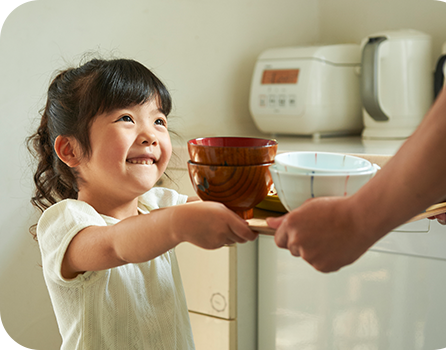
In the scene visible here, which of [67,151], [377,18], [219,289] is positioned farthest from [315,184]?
[377,18]

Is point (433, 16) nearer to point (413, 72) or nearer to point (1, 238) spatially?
point (413, 72)

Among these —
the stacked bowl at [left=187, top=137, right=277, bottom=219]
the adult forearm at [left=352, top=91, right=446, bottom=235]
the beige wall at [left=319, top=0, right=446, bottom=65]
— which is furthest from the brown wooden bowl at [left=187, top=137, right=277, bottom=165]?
the beige wall at [left=319, top=0, right=446, bottom=65]

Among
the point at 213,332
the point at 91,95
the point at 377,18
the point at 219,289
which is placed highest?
the point at 377,18

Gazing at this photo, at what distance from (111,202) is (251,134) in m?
1.04

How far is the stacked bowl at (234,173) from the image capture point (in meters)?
0.52

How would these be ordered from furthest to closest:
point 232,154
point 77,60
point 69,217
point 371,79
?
1. point 371,79
2. point 77,60
3. point 69,217
4. point 232,154

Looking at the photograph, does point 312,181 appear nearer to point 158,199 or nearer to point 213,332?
point 158,199

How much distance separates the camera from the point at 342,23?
1.85m

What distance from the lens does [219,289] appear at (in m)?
1.24

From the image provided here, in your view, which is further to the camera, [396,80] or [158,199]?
[396,80]

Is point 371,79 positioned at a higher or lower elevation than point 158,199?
higher

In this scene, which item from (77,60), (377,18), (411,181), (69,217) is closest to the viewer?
(411,181)

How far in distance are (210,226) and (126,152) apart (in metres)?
0.22

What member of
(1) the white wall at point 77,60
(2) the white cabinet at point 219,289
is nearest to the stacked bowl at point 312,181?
(2) the white cabinet at point 219,289
